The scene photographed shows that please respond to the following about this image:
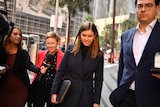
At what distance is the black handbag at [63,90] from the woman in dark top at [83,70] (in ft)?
0.18

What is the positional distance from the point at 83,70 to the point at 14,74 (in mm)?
961

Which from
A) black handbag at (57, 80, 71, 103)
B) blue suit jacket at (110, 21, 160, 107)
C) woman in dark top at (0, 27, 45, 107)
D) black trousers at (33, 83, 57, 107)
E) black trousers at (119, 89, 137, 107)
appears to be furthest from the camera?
black trousers at (33, 83, 57, 107)

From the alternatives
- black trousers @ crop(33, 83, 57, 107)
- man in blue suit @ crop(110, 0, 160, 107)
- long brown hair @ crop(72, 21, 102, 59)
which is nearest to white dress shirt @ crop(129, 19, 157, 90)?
man in blue suit @ crop(110, 0, 160, 107)

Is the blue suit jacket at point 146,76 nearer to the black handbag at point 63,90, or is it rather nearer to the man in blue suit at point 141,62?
the man in blue suit at point 141,62

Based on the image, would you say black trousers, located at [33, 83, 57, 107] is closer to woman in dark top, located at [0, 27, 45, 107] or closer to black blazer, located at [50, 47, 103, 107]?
woman in dark top, located at [0, 27, 45, 107]

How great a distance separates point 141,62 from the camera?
2250 mm

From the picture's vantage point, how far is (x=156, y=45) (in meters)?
2.22

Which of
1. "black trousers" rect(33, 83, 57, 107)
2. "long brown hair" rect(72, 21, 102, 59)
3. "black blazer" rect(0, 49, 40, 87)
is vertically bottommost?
"black trousers" rect(33, 83, 57, 107)

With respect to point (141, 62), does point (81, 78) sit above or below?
below

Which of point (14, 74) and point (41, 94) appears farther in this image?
point (41, 94)

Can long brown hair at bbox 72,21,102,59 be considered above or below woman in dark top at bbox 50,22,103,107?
above

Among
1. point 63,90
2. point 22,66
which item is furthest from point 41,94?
point 63,90

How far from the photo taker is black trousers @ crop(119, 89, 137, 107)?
7.66 feet

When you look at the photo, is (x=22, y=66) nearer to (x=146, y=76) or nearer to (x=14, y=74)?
(x=14, y=74)
